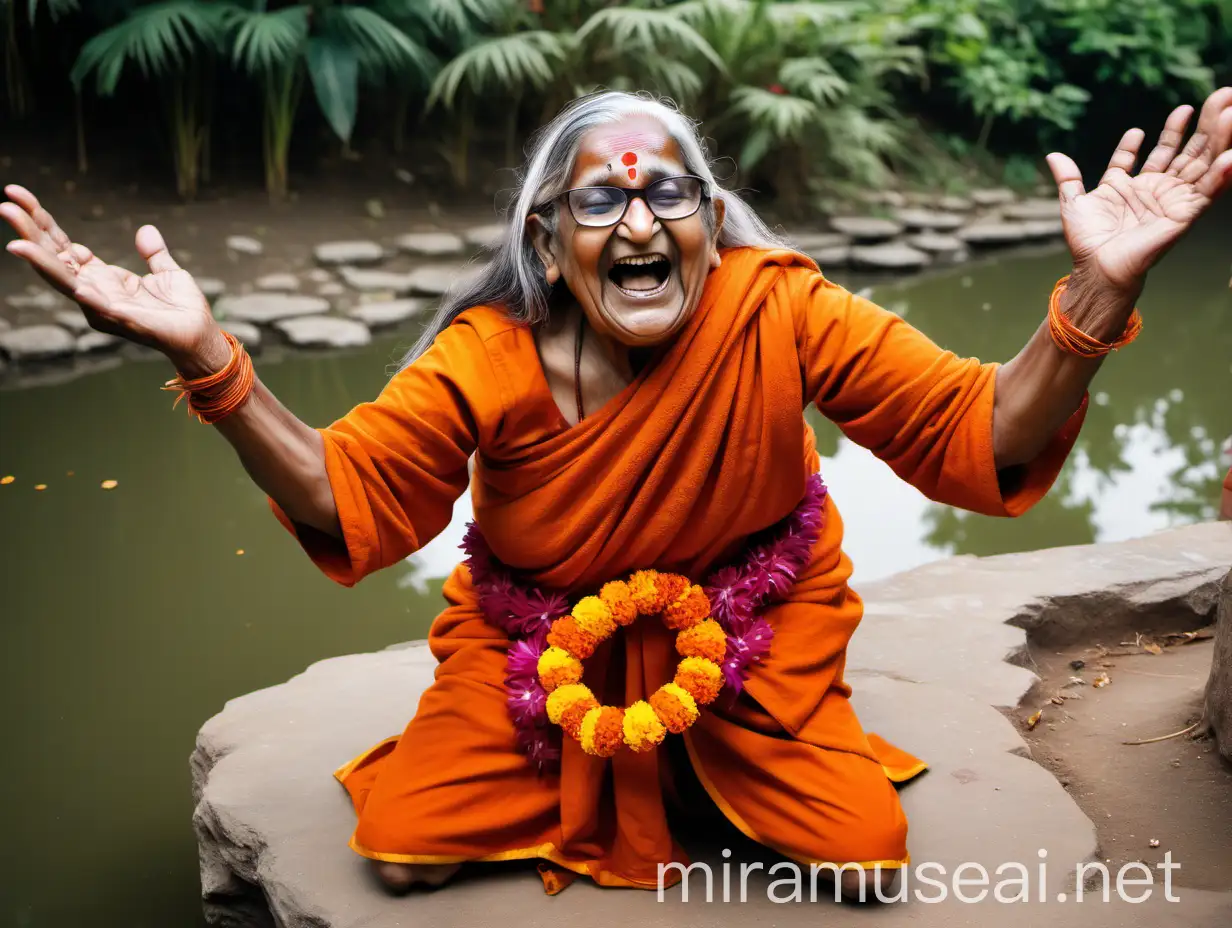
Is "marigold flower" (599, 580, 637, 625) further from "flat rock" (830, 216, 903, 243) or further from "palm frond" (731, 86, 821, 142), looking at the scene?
"flat rock" (830, 216, 903, 243)

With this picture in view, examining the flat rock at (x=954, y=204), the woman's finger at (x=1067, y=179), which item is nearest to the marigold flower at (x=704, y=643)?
the woman's finger at (x=1067, y=179)

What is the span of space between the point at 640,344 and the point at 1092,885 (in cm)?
113

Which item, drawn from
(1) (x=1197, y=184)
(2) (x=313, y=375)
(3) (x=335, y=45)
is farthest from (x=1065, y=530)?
(3) (x=335, y=45)

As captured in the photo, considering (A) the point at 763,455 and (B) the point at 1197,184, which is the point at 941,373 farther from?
(B) the point at 1197,184

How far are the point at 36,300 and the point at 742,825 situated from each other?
16.2 ft

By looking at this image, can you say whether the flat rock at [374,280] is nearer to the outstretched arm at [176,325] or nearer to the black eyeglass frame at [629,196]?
the black eyeglass frame at [629,196]

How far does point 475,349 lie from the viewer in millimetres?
2162

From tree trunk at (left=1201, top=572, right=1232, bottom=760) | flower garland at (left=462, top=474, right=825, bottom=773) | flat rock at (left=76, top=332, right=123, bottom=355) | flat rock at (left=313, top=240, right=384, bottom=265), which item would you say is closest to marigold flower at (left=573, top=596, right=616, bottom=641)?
flower garland at (left=462, top=474, right=825, bottom=773)

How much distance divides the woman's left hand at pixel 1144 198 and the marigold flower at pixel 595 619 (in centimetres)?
90

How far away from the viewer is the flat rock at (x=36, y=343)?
5539 millimetres

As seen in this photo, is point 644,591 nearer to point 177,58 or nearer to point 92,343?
point 92,343

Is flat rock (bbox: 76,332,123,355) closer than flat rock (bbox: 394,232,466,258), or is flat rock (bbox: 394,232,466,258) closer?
flat rock (bbox: 76,332,123,355)

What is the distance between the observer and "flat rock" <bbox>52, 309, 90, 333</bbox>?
5.84 meters

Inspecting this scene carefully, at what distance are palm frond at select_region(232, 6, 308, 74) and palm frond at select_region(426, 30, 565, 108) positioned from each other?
2.59 feet
